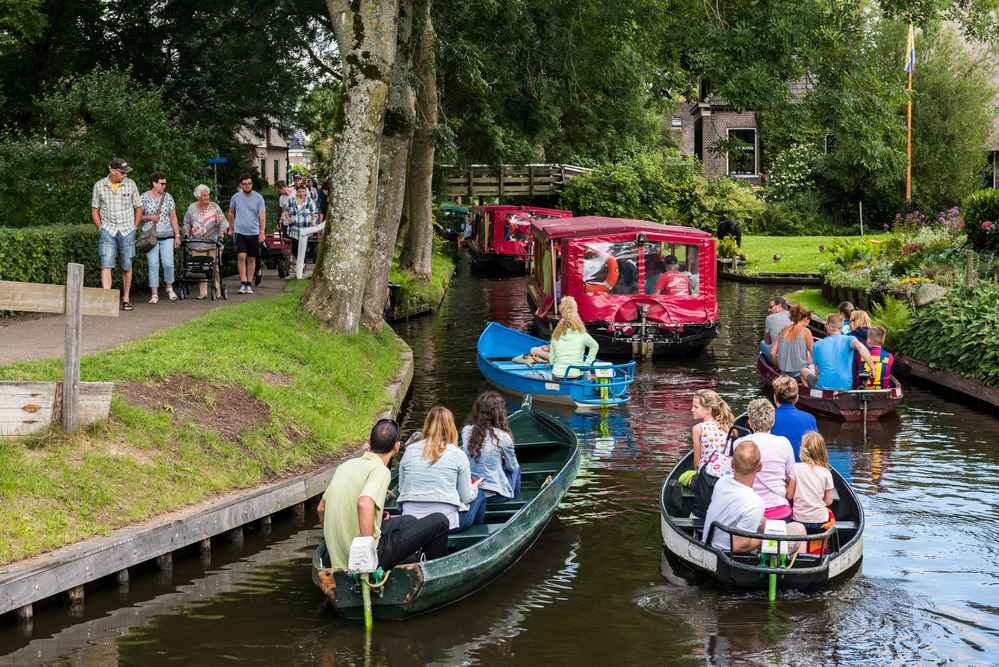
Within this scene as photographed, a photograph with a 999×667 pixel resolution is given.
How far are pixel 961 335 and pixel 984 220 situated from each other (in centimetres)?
763

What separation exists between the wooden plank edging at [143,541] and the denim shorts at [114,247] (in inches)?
267

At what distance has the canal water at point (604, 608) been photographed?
356 inches

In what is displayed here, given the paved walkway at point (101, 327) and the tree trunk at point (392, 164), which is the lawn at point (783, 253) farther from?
the paved walkway at point (101, 327)

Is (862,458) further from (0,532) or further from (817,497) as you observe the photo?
(0,532)

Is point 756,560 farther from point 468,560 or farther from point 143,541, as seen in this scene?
point 143,541

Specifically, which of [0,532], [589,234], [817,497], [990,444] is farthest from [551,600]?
[589,234]

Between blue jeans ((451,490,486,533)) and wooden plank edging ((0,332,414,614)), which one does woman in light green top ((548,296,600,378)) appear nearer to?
wooden plank edging ((0,332,414,614))

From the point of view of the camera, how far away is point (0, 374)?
39.7 feet

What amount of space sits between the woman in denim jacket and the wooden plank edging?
183 cm

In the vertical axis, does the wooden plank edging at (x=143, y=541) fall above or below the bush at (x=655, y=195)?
below

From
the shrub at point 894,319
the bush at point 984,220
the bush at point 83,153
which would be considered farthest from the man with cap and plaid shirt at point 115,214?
the bush at point 984,220

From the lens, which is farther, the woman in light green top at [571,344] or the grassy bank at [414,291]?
the grassy bank at [414,291]

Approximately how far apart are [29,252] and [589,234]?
10.2 metres

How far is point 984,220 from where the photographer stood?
26688 mm
